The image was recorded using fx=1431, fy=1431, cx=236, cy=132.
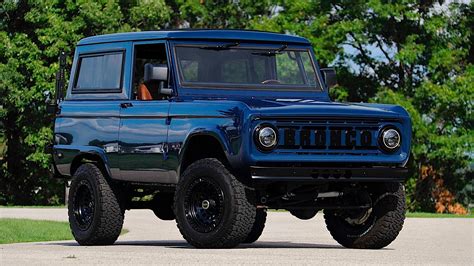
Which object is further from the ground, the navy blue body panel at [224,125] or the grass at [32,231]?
the navy blue body panel at [224,125]

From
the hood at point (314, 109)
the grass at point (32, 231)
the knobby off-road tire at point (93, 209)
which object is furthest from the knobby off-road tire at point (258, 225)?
the grass at point (32, 231)

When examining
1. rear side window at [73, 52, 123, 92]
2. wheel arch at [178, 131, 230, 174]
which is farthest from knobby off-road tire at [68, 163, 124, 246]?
wheel arch at [178, 131, 230, 174]

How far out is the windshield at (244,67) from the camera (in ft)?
53.3

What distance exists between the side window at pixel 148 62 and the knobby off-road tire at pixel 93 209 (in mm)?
1153

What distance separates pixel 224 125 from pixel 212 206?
38.8 inches

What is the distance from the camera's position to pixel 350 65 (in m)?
57.4

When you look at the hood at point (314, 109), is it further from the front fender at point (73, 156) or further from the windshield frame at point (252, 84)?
the front fender at point (73, 156)

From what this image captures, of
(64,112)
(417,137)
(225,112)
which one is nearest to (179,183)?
(225,112)

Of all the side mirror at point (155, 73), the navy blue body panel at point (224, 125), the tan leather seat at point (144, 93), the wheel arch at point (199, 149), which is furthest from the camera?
the tan leather seat at point (144, 93)

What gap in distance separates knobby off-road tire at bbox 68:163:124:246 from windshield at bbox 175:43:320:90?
187cm

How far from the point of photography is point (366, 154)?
1539cm

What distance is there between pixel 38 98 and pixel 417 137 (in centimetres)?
1375

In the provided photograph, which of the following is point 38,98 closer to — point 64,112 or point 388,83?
point 388,83

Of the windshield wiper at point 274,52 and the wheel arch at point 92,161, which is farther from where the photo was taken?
the wheel arch at point 92,161
